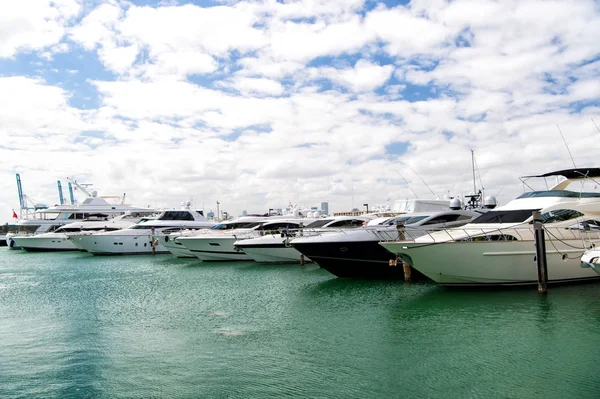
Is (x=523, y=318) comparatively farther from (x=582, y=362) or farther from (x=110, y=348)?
(x=110, y=348)

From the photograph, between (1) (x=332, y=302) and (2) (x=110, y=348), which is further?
(1) (x=332, y=302)

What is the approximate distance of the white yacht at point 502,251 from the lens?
16578 millimetres

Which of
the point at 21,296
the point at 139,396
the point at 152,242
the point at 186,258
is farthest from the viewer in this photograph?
the point at 152,242

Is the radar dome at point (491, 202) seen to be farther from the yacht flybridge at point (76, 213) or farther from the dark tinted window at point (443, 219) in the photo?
the yacht flybridge at point (76, 213)

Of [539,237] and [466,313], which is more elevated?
[539,237]

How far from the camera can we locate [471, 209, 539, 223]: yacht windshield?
18.0 m

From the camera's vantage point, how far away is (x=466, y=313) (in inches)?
554

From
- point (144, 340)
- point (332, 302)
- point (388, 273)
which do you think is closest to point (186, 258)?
point (388, 273)

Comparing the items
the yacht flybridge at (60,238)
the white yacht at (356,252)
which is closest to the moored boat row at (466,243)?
the white yacht at (356,252)

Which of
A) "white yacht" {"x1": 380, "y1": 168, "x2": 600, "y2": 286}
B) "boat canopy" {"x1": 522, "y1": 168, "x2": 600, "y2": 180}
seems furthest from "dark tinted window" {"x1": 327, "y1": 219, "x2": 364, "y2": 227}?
"white yacht" {"x1": 380, "y1": 168, "x2": 600, "y2": 286}

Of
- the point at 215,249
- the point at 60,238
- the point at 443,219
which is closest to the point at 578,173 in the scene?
the point at 443,219

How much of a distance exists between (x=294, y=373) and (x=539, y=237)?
10.6m

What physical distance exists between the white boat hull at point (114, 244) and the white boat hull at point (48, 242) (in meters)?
7.15

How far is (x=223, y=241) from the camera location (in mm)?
32812
